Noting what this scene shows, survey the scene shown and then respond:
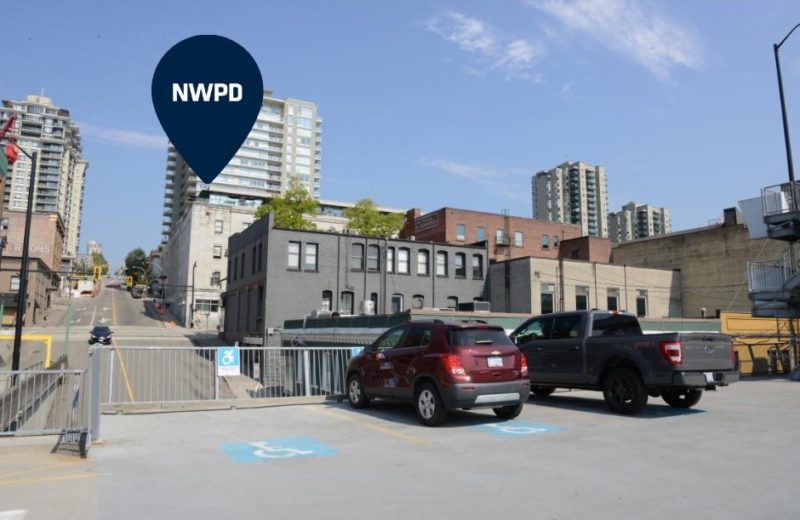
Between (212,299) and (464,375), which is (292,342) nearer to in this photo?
(464,375)

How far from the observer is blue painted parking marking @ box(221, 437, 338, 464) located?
7688mm

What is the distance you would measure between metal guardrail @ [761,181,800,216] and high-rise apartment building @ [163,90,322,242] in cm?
12883

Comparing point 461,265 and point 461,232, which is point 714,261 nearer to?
point 461,265

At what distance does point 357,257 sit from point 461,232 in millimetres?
20666

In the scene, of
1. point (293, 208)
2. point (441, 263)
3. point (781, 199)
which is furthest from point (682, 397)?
point (293, 208)

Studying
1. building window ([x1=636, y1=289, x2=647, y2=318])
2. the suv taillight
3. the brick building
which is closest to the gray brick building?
the brick building

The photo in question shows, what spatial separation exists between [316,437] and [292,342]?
27.8m

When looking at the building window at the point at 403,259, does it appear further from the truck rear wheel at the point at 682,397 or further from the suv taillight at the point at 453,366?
the suv taillight at the point at 453,366

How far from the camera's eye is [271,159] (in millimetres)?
158375

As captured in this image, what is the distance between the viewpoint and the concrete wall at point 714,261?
46125 millimetres

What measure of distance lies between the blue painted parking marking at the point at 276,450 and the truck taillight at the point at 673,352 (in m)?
6.58

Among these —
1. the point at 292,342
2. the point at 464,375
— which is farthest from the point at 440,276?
the point at 464,375

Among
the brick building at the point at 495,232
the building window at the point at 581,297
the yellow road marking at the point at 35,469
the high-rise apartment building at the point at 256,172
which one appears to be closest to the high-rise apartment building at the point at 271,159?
the high-rise apartment building at the point at 256,172

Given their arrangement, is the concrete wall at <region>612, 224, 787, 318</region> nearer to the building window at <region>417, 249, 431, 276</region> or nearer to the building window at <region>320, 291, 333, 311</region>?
the building window at <region>417, 249, 431, 276</region>
